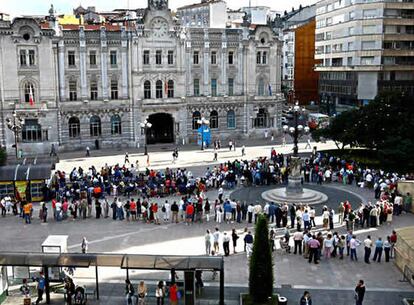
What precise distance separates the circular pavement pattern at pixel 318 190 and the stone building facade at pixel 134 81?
24476mm

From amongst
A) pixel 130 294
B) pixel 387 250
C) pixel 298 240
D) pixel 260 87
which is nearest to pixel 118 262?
pixel 130 294

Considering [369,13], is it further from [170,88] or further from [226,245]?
[226,245]

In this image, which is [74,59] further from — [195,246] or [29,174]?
[195,246]

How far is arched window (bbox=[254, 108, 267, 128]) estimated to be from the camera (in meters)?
66.8

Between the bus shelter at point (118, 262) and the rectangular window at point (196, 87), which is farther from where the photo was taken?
the rectangular window at point (196, 87)

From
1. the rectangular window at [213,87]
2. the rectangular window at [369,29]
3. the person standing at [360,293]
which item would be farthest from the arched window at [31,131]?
the rectangular window at [369,29]

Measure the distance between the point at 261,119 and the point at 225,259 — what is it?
141ft

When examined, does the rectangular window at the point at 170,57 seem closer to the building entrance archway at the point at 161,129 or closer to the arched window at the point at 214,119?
the building entrance archway at the point at 161,129

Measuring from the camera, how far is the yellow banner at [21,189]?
35.5 m

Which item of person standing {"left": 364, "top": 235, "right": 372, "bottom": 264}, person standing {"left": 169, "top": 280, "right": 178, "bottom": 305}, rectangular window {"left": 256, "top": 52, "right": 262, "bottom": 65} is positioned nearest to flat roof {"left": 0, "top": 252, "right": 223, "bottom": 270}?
person standing {"left": 169, "top": 280, "right": 178, "bottom": 305}

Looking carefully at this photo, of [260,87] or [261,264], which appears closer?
[261,264]

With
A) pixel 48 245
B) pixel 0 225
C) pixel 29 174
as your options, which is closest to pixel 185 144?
pixel 29 174

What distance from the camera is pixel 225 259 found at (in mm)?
25594

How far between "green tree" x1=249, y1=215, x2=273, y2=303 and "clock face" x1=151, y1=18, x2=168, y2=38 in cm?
4377
